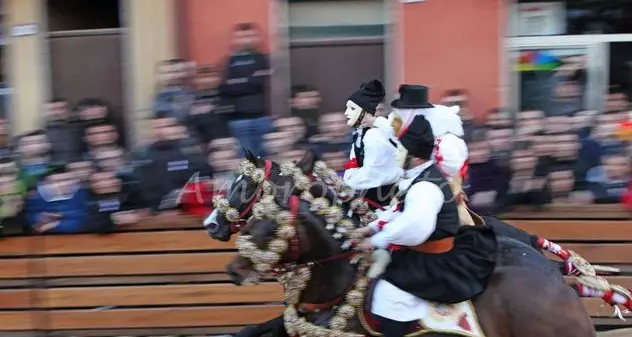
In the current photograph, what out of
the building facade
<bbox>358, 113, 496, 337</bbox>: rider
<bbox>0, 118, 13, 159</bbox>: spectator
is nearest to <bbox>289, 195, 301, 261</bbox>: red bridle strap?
<bbox>358, 113, 496, 337</bbox>: rider

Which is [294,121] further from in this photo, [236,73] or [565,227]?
[565,227]

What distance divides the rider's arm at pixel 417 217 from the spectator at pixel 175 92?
3.99 m

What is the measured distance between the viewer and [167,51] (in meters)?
9.76

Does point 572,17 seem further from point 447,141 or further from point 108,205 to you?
point 108,205

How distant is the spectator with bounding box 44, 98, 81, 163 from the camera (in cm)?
845

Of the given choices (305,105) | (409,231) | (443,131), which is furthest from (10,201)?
(409,231)

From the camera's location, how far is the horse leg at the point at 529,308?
4.90m

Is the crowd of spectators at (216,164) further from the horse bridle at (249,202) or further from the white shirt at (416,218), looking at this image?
the white shirt at (416,218)

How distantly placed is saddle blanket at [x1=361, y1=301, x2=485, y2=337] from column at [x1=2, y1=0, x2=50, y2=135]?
20.2 feet

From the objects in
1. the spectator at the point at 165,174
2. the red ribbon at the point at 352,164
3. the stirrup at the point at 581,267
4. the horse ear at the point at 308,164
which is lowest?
A: the stirrup at the point at 581,267

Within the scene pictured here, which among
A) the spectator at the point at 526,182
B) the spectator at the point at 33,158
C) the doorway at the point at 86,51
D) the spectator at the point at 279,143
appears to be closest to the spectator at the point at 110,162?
the spectator at the point at 33,158

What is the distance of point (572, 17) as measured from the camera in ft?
32.5

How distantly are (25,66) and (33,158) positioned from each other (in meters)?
2.38

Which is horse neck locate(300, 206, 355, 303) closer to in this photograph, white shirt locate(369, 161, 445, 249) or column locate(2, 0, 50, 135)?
white shirt locate(369, 161, 445, 249)
